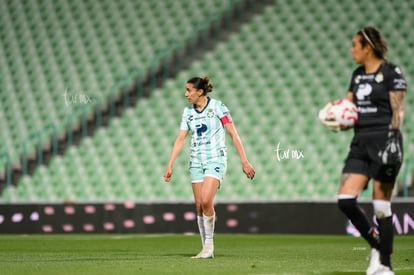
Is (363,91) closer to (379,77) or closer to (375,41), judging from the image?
(379,77)

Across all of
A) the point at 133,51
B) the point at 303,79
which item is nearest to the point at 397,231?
the point at 303,79

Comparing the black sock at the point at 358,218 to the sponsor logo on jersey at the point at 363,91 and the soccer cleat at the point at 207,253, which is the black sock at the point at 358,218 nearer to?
the sponsor logo on jersey at the point at 363,91

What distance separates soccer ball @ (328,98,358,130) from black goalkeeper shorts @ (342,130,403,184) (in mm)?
143

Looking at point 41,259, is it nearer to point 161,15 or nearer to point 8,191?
point 8,191

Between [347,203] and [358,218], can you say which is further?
[358,218]

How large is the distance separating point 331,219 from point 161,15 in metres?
7.91

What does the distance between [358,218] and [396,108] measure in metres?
0.88

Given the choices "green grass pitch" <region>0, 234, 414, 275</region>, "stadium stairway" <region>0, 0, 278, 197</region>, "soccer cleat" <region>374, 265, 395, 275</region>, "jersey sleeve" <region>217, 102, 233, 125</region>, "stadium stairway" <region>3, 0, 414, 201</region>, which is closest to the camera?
"soccer cleat" <region>374, 265, 395, 275</region>

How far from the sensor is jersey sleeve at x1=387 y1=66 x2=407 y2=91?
7.37 m

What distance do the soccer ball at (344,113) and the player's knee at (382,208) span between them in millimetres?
599

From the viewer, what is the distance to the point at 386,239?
296 inches

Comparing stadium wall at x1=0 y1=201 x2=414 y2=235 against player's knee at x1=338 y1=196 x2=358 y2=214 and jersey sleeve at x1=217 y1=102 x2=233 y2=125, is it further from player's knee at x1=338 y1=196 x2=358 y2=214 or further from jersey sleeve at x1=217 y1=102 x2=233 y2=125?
player's knee at x1=338 y1=196 x2=358 y2=214

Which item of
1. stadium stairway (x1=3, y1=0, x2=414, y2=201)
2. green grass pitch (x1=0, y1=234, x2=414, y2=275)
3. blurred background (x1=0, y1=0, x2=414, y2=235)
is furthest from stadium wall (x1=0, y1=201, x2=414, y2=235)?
stadium stairway (x1=3, y1=0, x2=414, y2=201)

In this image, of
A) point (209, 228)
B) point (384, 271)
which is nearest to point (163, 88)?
point (209, 228)
